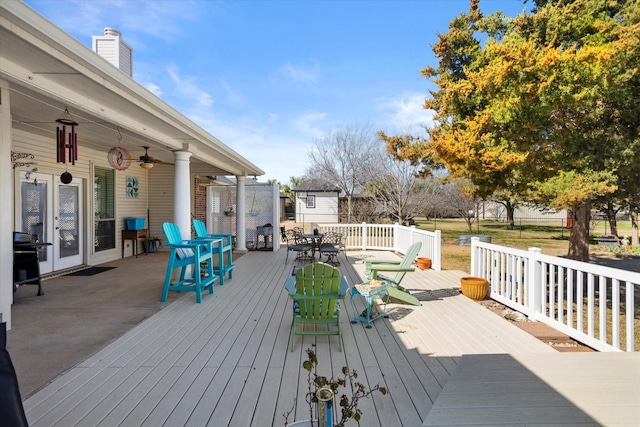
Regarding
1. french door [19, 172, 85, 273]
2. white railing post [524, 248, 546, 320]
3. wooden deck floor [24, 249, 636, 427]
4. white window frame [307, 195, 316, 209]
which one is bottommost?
wooden deck floor [24, 249, 636, 427]

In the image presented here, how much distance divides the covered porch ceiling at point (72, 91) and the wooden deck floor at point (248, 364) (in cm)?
255

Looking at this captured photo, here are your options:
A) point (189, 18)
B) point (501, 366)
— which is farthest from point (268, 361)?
point (189, 18)

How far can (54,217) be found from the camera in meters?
6.86

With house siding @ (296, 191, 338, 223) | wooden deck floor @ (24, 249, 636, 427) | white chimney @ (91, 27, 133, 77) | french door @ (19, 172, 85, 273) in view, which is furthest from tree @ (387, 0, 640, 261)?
house siding @ (296, 191, 338, 223)

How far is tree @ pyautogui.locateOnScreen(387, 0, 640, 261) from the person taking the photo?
5484 mm

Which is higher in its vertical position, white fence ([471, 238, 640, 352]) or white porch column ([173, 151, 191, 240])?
white porch column ([173, 151, 191, 240])

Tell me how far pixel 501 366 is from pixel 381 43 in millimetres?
10566

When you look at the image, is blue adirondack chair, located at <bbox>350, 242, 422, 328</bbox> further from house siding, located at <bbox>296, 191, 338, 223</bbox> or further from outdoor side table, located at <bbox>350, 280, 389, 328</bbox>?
house siding, located at <bbox>296, 191, 338, 223</bbox>

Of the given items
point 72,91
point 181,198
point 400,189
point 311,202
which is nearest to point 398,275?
point 181,198

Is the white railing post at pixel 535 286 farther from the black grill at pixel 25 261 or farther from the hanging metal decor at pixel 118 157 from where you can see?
the black grill at pixel 25 261

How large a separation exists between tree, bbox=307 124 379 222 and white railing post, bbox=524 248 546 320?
13316 mm

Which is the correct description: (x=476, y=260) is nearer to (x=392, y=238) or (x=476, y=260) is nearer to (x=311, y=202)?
(x=392, y=238)

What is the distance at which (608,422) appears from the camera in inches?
63.7

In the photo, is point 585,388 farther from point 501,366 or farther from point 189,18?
point 189,18
